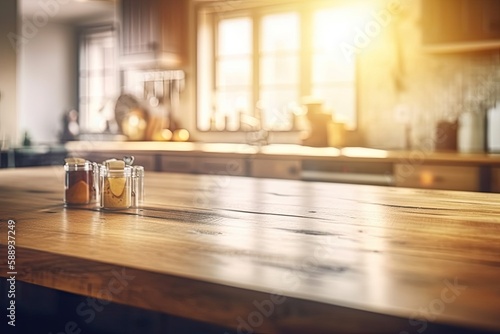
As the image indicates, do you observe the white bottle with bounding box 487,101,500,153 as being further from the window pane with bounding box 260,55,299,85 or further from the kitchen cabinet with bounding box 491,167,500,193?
the window pane with bounding box 260,55,299,85

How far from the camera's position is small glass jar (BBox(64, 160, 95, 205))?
1.51 m

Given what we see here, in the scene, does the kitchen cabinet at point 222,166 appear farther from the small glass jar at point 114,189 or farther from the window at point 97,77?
the small glass jar at point 114,189

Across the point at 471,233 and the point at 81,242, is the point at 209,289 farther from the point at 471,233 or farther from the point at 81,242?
the point at 471,233

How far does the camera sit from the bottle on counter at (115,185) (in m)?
1.41

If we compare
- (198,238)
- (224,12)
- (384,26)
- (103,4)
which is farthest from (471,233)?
(103,4)

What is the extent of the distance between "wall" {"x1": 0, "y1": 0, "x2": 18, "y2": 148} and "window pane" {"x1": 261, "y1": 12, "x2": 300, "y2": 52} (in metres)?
2.49

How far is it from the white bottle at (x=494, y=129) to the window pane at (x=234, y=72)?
2.05 m

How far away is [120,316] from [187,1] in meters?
4.25

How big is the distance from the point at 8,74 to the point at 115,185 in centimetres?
450

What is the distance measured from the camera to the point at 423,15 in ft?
11.8

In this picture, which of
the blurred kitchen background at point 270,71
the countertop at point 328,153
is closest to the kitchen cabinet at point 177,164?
the countertop at point 328,153

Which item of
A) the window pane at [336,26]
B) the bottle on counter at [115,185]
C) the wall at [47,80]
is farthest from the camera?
the wall at [47,80]

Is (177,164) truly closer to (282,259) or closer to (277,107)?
(277,107)

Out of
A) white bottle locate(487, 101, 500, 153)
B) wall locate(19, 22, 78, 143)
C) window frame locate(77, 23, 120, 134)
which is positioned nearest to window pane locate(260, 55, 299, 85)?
white bottle locate(487, 101, 500, 153)
